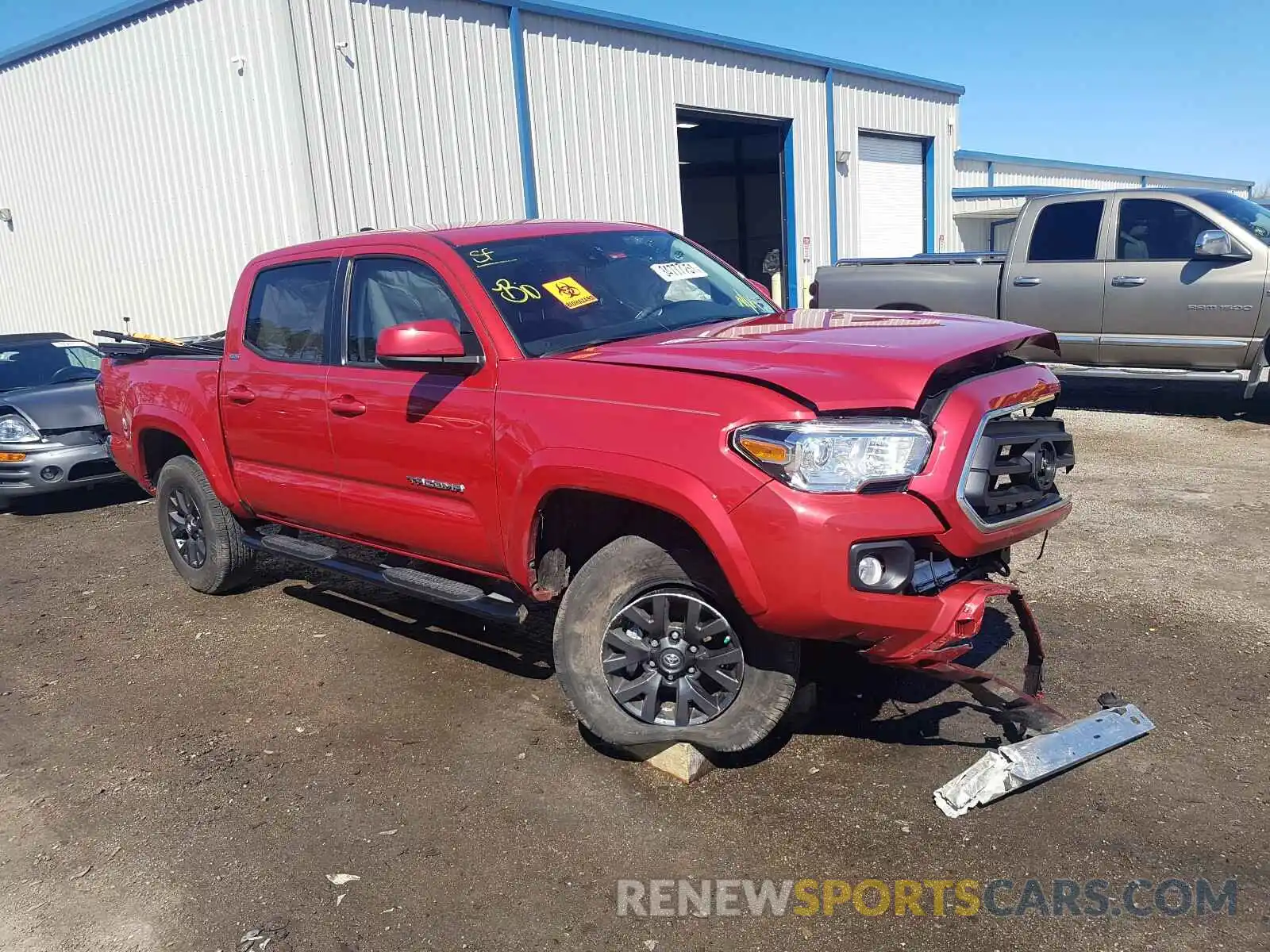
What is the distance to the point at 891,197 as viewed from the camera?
811 inches

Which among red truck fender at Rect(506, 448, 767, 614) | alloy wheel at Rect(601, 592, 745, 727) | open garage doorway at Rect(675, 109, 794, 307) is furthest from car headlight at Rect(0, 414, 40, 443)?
open garage doorway at Rect(675, 109, 794, 307)

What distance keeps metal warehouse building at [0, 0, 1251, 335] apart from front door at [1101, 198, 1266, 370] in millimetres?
7166

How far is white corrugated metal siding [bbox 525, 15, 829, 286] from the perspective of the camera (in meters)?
13.5

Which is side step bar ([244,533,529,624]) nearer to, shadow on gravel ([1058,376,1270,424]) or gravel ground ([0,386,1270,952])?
gravel ground ([0,386,1270,952])

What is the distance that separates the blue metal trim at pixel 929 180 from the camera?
70.6ft

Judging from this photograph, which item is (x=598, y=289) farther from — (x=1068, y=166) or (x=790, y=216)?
(x=1068, y=166)

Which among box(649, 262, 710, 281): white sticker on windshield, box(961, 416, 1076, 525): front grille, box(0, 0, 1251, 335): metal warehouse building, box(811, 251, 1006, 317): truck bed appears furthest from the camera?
box(0, 0, 1251, 335): metal warehouse building

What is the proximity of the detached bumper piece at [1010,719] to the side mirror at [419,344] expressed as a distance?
1.84 metres

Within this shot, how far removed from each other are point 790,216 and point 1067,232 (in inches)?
337

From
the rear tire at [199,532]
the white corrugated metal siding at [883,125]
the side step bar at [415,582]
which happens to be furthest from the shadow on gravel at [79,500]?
the white corrugated metal siding at [883,125]

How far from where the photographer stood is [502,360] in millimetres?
3893

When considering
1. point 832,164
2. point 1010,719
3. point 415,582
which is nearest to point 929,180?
point 832,164

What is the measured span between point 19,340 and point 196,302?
3.11 metres

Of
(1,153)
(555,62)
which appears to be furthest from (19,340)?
(1,153)
